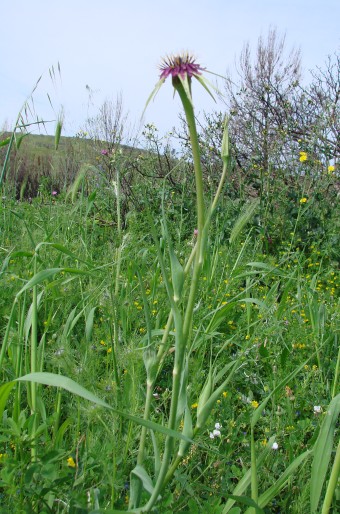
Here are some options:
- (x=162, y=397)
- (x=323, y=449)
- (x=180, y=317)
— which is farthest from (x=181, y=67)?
(x=162, y=397)

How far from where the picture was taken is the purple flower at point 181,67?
674 millimetres

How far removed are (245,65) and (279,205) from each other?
7.35 m

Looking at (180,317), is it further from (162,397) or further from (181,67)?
(162,397)

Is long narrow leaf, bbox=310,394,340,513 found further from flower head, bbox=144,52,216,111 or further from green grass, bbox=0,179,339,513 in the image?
flower head, bbox=144,52,216,111

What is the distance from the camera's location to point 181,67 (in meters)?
0.68

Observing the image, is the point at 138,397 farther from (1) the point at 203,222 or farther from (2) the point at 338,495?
(1) the point at 203,222

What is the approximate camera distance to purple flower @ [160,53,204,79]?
674mm

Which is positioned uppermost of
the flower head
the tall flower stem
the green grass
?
the flower head

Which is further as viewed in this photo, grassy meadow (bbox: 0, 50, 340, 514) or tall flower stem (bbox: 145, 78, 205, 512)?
grassy meadow (bbox: 0, 50, 340, 514)

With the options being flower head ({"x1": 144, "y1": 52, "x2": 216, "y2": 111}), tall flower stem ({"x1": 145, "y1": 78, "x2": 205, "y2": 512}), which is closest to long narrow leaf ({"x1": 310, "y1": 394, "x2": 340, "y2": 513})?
tall flower stem ({"x1": 145, "y1": 78, "x2": 205, "y2": 512})

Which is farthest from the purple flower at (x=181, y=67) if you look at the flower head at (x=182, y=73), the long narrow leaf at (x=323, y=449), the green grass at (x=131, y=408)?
the long narrow leaf at (x=323, y=449)

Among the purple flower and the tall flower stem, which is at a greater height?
the purple flower

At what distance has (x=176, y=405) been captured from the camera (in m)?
0.73

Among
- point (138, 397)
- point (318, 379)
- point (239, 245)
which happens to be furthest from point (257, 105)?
point (138, 397)
